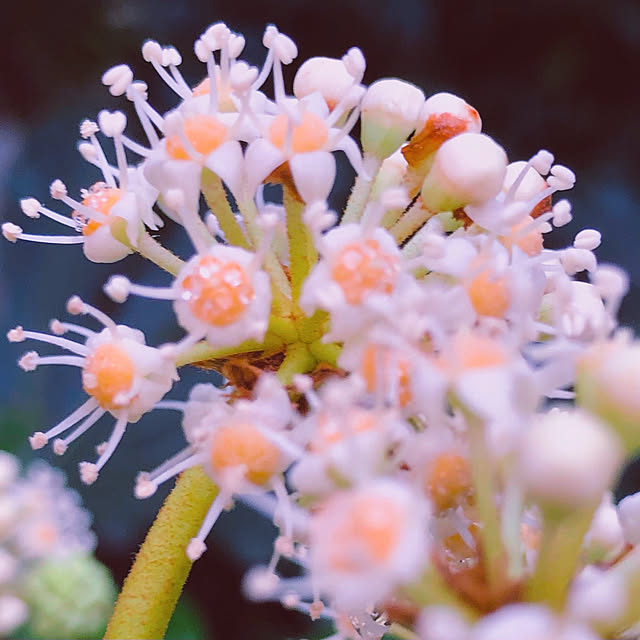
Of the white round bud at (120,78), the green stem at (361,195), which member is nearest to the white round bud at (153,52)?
the white round bud at (120,78)

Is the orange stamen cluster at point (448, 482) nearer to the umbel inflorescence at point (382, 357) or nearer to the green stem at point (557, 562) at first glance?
the umbel inflorescence at point (382, 357)

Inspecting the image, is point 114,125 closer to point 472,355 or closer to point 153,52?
point 153,52

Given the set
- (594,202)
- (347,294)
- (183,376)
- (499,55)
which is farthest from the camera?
(499,55)

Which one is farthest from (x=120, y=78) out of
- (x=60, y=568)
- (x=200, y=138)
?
(x=60, y=568)

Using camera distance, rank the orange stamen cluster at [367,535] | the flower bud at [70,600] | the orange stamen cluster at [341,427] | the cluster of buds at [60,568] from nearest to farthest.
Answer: the orange stamen cluster at [367,535] → the orange stamen cluster at [341,427] → the cluster of buds at [60,568] → the flower bud at [70,600]

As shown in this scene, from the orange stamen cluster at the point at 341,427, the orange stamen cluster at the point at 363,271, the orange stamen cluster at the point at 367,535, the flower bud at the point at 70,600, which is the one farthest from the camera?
the flower bud at the point at 70,600

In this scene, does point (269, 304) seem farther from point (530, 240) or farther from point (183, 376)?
point (183, 376)

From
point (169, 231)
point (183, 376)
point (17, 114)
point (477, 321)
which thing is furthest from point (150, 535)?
point (17, 114)
